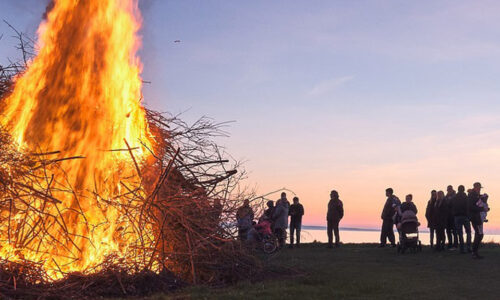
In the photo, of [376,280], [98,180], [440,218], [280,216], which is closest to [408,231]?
[440,218]

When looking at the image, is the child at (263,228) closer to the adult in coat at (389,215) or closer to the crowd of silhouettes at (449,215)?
the crowd of silhouettes at (449,215)

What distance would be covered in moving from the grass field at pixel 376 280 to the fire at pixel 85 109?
242 cm

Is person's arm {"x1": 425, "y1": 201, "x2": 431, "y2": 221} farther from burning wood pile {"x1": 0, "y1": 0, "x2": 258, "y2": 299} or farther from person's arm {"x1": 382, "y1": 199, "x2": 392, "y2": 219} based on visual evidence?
burning wood pile {"x1": 0, "y1": 0, "x2": 258, "y2": 299}

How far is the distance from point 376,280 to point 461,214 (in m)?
7.67

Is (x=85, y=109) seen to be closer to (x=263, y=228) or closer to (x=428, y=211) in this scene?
(x=263, y=228)

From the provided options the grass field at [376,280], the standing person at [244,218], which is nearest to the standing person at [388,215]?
the grass field at [376,280]

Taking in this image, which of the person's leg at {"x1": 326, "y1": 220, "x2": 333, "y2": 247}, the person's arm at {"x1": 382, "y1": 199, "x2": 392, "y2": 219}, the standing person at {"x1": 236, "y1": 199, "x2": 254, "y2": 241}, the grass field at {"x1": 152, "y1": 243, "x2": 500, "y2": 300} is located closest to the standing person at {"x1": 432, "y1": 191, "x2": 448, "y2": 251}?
the grass field at {"x1": 152, "y1": 243, "x2": 500, "y2": 300}

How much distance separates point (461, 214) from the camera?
1792 cm

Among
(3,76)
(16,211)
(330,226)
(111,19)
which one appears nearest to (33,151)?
(16,211)

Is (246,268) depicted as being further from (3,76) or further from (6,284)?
(3,76)

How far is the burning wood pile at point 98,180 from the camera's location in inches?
378

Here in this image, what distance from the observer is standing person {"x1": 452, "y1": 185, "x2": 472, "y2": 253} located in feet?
58.0

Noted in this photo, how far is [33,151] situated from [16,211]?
4.07 ft

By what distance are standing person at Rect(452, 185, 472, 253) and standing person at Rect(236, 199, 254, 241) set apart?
27.2 ft
